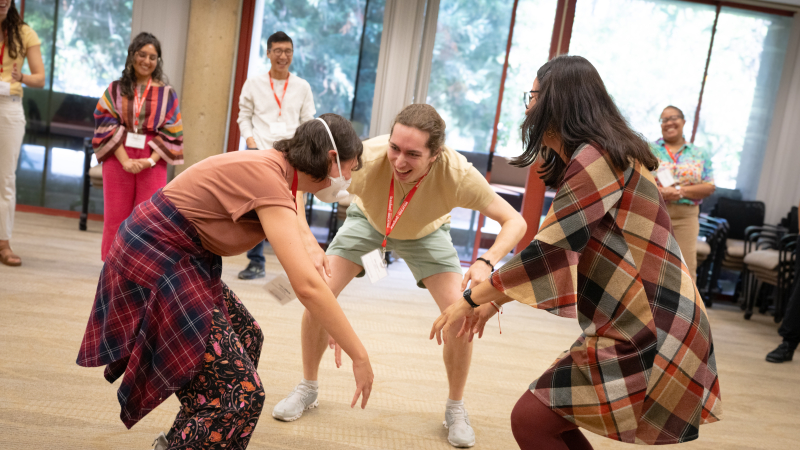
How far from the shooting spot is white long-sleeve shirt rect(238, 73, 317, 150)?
465cm

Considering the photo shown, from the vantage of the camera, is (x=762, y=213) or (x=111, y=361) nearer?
(x=111, y=361)

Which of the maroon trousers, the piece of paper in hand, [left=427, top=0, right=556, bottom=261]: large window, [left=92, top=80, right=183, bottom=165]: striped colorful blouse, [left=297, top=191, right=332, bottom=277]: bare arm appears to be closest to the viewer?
the maroon trousers

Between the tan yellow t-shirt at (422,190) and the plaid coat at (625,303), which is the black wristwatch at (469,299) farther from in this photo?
the tan yellow t-shirt at (422,190)

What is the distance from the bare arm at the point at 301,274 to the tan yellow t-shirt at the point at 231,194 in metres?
0.04

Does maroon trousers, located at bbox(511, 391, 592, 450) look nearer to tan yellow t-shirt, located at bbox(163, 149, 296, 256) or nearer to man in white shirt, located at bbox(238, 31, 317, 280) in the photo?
tan yellow t-shirt, located at bbox(163, 149, 296, 256)

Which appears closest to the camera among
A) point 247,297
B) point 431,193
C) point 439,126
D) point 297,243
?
point 297,243

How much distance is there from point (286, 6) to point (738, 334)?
5.12 meters

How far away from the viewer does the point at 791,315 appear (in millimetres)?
4344

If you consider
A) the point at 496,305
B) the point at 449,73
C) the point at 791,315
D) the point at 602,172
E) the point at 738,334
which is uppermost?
the point at 449,73

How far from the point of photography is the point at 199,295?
1.67 meters

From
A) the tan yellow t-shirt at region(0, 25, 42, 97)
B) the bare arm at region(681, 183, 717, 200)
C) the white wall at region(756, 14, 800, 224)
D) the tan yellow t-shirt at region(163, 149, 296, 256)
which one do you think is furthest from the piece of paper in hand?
the white wall at region(756, 14, 800, 224)

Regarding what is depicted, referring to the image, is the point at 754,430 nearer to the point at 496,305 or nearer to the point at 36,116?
the point at 496,305

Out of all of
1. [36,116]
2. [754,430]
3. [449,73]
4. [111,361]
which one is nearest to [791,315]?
[754,430]

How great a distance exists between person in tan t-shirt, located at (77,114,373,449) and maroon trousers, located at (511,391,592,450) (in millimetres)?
405
